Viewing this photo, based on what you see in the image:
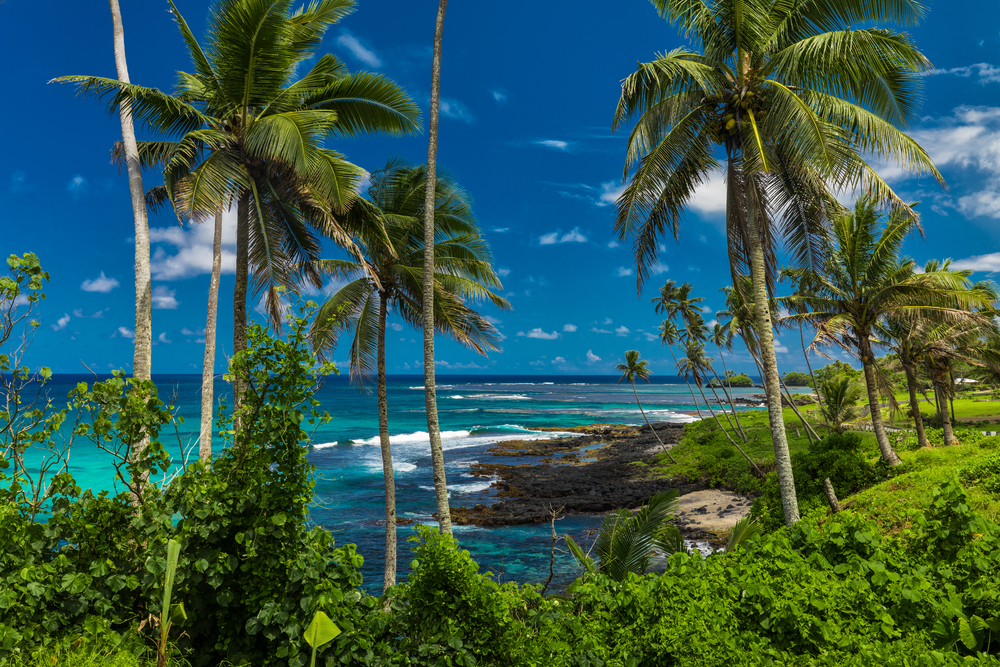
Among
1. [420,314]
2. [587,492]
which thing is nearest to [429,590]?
[420,314]

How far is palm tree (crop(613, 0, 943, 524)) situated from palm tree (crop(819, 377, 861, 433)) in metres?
15.0

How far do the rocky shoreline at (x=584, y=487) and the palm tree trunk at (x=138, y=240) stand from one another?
34.3 feet

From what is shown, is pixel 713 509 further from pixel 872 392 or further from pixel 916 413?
pixel 916 413

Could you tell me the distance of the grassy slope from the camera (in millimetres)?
8664

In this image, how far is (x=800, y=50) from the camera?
837 cm

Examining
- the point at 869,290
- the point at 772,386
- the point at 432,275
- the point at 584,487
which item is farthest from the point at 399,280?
the point at 584,487

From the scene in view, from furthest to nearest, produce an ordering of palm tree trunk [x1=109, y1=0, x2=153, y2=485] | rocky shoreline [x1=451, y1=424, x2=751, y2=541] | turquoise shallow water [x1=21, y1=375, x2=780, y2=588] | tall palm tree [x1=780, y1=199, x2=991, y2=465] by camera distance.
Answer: rocky shoreline [x1=451, y1=424, x2=751, y2=541], turquoise shallow water [x1=21, y1=375, x2=780, y2=588], tall palm tree [x1=780, y1=199, x2=991, y2=465], palm tree trunk [x1=109, y1=0, x2=153, y2=485]

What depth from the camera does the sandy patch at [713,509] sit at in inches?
706

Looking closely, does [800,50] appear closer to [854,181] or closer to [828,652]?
[854,181]

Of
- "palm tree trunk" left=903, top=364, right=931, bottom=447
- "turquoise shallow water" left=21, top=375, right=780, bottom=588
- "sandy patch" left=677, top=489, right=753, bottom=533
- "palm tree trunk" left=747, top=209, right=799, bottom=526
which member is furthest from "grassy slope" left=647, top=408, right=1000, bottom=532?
"turquoise shallow water" left=21, top=375, right=780, bottom=588

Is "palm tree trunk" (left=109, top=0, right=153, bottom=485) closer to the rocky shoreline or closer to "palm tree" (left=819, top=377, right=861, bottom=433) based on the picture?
the rocky shoreline

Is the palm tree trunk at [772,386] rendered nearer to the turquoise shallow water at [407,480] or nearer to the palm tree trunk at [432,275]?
the turquoise shallow water at [407,480]

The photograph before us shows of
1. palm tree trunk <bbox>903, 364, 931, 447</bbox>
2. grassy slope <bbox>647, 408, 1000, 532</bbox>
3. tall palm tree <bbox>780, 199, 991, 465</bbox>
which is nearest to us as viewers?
grassy slope <bbox>647, 408, 1000, 532</bbox>

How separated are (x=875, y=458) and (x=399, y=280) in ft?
54.2
